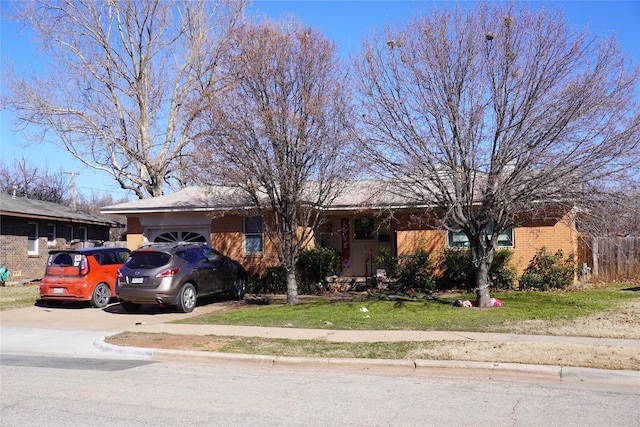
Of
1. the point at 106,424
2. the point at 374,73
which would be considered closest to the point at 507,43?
the point at 374,73

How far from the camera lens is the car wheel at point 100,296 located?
54.2 feet

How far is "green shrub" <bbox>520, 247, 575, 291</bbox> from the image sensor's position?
16766 millimetres

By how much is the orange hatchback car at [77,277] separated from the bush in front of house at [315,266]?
5.90 metres

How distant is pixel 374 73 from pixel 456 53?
1838 mm

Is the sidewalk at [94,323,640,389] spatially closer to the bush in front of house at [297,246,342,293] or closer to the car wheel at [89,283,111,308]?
the car wheel at [89,283,111,308]

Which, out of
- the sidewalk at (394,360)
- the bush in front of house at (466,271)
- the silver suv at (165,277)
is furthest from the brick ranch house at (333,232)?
the sidewalk at (394,360)

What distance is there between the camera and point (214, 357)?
9695 millimetres

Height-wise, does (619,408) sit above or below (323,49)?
below

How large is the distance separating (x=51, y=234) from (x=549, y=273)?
911 inches

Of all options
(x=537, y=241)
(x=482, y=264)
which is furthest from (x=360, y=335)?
(x=537, y=241)

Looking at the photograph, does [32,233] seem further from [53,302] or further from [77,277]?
[77,277]

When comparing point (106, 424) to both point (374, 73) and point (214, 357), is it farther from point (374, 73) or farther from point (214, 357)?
point (374, 73)

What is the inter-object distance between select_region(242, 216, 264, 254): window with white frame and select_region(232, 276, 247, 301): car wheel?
2.07 m

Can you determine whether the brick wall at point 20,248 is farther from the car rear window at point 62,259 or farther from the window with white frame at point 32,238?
the car rear window at point 62,259
